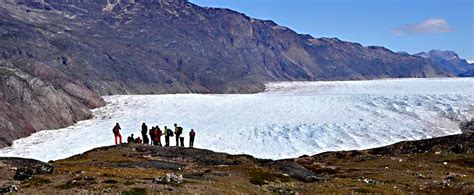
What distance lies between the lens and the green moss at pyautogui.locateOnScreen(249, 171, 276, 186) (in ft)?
89.0

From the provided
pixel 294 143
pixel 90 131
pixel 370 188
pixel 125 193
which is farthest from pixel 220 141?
pixel 125 193

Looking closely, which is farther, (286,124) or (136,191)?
(286,124)

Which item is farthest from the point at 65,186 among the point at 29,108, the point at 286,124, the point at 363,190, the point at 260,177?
the point at 29,108

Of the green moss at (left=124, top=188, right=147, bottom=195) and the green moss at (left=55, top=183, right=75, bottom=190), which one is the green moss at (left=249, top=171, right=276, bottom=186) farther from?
the green moss at (left=55, top=183, right=75, bottom=190)

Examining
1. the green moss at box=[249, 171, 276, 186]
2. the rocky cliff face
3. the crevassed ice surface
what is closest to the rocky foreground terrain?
the green moss at box=[249, 171, 276, 186]

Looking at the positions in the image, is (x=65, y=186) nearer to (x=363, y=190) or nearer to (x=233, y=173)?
(x=233, y=173)

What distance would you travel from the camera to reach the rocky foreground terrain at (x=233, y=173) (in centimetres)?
2184

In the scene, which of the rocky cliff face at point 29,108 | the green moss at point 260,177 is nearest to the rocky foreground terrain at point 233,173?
Result: the green moss at point 260,177

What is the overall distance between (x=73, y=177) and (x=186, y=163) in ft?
51.4

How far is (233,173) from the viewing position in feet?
96.0

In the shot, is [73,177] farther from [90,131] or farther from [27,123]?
[27,123]

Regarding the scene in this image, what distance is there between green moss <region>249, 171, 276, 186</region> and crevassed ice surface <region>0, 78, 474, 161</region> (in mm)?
43021

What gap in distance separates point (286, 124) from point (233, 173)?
221ft

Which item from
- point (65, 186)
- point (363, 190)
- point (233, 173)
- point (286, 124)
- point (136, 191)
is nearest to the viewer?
point (136, 191)
